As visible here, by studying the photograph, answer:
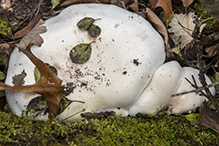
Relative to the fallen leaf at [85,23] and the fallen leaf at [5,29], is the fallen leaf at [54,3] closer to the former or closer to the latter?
the fallen leaf at [85,23]

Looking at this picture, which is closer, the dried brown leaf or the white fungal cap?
the white fungal cap

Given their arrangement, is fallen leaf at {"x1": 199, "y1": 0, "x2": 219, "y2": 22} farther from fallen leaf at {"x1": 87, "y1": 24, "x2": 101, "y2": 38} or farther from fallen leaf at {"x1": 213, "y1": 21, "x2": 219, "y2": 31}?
fallen leaf at {"x1": 87, "y1": 24, "x2": 101, "y2": 38}

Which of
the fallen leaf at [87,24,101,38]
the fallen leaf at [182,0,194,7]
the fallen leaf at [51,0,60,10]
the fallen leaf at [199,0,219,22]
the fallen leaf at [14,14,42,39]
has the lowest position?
the fallen leaf at [14,14,42,39]

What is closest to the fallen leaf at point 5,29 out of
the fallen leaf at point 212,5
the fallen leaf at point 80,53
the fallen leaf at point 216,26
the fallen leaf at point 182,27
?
the fallen leaf at point 80,53

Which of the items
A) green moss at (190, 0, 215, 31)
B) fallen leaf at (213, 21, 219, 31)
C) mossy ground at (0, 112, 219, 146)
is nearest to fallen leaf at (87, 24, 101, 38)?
mossy ground at (0, 112, 219, 146)

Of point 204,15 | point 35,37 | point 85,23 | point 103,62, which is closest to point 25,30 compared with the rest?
point 35,37

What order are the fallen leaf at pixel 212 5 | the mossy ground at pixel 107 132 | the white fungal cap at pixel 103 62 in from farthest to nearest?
the white fungal cap at pixel 103 62
the mossy ground at pixel 107 132
the fallen leaf at pixel 212 5

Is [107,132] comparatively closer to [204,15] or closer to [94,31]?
[94,31]
